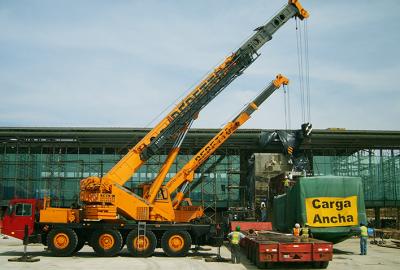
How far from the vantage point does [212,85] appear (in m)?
25.2

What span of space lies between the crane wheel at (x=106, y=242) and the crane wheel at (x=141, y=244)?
1.69ft

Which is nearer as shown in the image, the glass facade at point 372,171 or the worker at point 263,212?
the worker at point 263,212

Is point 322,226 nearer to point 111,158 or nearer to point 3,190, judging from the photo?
point 111,158

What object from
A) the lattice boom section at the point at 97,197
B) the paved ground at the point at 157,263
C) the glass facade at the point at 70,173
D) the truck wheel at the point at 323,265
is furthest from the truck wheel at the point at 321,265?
the glass facade at the point at 70,173

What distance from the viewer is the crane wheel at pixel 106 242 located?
71.8 ft

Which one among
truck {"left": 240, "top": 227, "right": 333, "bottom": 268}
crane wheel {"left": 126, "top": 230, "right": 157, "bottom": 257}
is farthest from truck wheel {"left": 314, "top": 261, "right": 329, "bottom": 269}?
crane wheel {"left": 126, "top": 230, "right": 157, "bottom": 257}

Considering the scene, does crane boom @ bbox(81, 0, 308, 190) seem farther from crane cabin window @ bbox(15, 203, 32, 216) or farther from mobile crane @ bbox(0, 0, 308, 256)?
crane cabin window @ bbox(15, 203, 32, 216)

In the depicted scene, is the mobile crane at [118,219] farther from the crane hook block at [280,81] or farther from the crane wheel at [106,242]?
the crane hook block at [280,81]

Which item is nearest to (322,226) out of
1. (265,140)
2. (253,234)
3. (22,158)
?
(253,234)

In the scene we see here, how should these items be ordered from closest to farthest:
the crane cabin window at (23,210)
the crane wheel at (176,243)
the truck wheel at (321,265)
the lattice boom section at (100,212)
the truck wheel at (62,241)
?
the truck wheel at (321,265) → the lattice boom section at (100,212) → the truck wheel at (62,241) → the crane wheel at (176,243) → the crane cabin window at (23,210)

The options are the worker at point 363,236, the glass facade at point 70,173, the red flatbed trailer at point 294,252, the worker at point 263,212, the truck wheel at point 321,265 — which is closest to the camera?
the red flatbed trailer at point 294,252

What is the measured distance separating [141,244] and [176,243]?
1.67 meters

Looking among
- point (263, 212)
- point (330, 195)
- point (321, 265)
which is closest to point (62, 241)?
point (321, 265)

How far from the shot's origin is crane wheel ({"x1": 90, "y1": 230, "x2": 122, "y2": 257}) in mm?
21891
